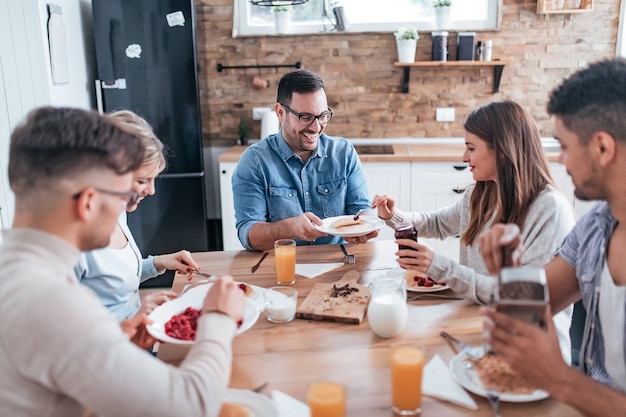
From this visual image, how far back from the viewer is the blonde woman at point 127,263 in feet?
5.46

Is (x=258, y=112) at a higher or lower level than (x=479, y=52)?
lower

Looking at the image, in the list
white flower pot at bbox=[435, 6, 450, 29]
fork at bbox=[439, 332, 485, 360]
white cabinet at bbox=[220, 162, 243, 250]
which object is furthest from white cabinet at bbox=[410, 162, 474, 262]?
fork at bbox=[439, 332, 485, 360]

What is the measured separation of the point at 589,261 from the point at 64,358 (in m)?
1.20

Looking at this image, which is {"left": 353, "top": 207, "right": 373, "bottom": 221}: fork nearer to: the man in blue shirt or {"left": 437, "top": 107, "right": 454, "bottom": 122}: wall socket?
the man in blue shirt

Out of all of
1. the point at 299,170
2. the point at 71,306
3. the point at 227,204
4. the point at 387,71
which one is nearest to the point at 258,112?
the point at 227,204

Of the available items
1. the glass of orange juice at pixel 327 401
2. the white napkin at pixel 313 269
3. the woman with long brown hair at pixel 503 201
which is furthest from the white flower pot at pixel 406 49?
the glass of orange juice at pixel 327 401

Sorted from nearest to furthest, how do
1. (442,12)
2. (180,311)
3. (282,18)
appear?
1. (180,311)
2. (442,12)
3. (282,18)

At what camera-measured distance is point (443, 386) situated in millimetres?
1182

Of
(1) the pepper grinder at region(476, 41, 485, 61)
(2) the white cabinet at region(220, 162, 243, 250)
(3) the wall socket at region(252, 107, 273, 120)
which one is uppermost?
(1) the pepper grinder at region(476, 41, 485, 61)

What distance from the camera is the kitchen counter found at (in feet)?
12.0

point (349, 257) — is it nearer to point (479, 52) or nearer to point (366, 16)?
point (479, 52)

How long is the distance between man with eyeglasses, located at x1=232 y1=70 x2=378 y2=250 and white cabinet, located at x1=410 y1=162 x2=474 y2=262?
1.19m

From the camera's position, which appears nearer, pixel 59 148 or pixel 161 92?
pixel 59 148

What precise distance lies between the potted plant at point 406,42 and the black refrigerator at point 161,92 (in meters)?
1.47
